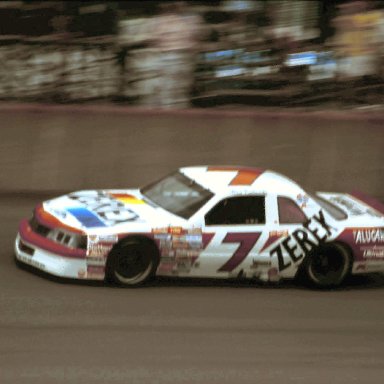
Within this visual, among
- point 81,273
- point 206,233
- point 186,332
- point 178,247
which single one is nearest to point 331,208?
point 206,233

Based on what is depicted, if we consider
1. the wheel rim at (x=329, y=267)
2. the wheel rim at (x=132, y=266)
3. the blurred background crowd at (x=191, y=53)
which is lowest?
the wheel rim at (x=329, y=267)

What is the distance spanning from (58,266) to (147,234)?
37.1 inches

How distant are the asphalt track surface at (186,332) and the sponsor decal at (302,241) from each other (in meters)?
0.39

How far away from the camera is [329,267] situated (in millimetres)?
10672

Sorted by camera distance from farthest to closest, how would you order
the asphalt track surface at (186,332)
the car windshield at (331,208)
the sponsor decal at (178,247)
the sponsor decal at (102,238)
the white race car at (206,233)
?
the car windshield at (331,208) < the sponsor decal at (178,247) < the white race car at (206,233) < the sponsor decal at (102,238) < the asphalt track surface at (186,332)

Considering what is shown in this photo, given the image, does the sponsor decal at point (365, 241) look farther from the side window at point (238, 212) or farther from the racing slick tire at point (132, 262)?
the racing slick tire at point (132, 262)

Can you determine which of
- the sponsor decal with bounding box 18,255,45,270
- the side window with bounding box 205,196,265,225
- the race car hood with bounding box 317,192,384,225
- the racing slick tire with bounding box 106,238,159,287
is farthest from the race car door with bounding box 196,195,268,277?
the sponsor decal with bounding box 18,255,45,270

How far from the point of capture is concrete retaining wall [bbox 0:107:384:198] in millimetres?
13648

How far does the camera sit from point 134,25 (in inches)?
572

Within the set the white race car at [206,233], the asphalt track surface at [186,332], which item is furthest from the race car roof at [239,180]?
the asphalt track surface at [186,332]

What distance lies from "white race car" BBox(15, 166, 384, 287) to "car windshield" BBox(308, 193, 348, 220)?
0.05ft

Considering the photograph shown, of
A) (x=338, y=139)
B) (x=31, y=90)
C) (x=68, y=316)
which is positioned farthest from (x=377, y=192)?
(x=68, y=316)

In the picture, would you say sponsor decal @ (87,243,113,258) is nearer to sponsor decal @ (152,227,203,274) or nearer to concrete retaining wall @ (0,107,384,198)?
sponsor decal @ (152,227,203,274)

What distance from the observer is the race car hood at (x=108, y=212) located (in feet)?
32.2
